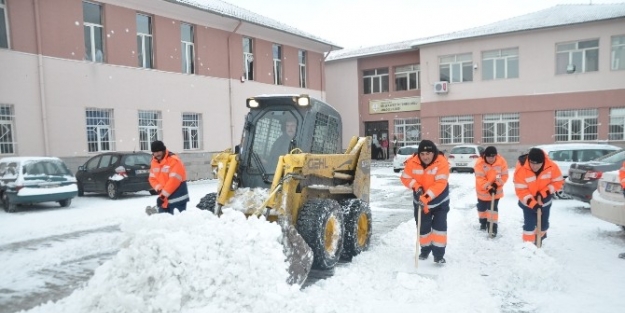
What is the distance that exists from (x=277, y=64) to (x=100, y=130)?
10.2 meters

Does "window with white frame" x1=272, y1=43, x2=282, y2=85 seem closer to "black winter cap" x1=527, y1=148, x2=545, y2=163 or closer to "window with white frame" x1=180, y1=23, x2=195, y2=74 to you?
"window with white frame" x1=180, y1=23, x2=195, y2=74

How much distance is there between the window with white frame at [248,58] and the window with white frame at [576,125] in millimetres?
16791

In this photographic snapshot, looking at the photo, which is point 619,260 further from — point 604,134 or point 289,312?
point 604,134

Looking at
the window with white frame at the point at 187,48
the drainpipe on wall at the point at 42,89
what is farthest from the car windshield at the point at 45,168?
the window with white frame at the point at 187,48

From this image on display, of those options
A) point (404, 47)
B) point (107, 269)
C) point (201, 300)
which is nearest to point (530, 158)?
point (201, 300)

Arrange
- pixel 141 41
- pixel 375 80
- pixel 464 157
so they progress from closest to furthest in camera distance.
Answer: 1. pixel 141 41
2. pixel 464 157
3. pixel 375 80

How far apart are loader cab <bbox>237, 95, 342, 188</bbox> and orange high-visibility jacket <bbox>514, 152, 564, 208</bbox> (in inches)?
110

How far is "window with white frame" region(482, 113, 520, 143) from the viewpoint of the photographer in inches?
963

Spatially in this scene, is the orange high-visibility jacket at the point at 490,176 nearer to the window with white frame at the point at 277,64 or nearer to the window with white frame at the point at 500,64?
the window with white frame at the point at 277,64

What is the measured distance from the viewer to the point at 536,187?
580 centimetres

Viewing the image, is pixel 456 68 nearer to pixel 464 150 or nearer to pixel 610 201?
pixel 464 150

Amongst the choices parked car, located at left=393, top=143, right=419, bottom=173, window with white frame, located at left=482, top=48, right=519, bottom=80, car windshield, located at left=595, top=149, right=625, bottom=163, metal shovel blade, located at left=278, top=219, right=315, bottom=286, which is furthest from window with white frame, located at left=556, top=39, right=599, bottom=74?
metal shovel blade, located at left=278, top=219, right=315, bottom=286

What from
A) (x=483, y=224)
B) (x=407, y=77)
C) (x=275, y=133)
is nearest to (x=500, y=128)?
(x=407, y=77)

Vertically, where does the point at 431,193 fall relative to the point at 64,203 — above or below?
above
